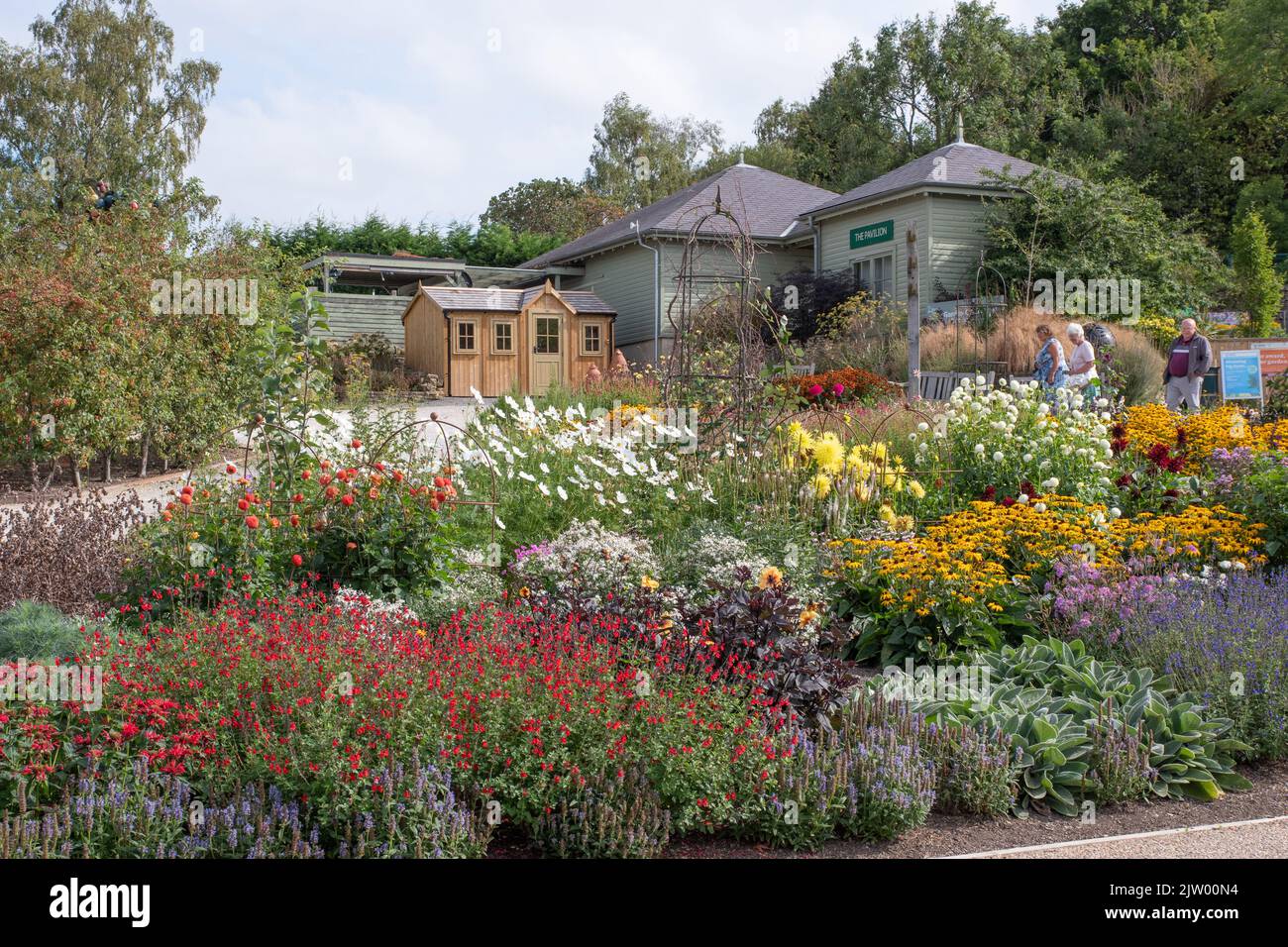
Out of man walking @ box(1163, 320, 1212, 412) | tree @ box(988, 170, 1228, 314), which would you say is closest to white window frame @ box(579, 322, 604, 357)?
tree @ box(988, 170, 1228, 314)

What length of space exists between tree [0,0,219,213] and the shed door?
1085cm

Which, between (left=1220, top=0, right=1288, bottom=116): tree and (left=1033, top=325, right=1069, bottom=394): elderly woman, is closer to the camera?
(left=1033, top=325, right=1069, bottom=394): elderly woman

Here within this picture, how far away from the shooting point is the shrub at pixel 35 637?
441 cm

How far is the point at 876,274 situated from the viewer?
25.0 meters

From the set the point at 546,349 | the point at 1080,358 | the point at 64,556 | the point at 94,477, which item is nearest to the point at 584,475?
the point at 64,556

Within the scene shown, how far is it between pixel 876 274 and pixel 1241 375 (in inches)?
450

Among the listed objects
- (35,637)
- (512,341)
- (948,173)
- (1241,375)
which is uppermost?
(948,173)

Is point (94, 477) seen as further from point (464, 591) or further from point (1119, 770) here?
point (1119, 770)

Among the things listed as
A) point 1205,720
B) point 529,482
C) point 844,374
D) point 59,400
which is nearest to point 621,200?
point 844,374

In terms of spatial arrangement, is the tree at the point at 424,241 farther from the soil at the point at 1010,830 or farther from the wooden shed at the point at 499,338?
the soil at the point at 1010,830

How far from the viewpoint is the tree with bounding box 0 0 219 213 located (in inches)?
1161

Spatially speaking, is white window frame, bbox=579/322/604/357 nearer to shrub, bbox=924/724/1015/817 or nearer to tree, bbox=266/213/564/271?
tree, bbox=266/213/564/271

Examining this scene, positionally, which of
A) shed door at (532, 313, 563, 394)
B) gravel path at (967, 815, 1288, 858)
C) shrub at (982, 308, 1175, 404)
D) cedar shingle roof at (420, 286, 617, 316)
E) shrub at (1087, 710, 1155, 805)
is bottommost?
gravel path at (967, 815, 1288, 858)
